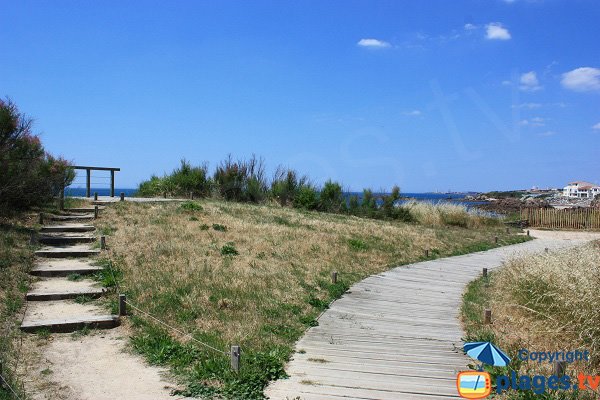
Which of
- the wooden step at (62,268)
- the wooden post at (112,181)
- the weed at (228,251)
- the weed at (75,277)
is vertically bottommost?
the weed at (75,277)

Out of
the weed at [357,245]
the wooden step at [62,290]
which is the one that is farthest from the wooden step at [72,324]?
the weed at [357,245]

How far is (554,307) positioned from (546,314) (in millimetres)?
Result: 203

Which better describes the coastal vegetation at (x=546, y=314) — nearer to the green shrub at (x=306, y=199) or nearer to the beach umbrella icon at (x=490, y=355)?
the beach umbrella icon at (x=490, y=355)

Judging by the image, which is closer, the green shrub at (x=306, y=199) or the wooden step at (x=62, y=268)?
the wooden step at (x=62, y=268)

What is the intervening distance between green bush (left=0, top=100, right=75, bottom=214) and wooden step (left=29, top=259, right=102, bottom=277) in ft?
9.74

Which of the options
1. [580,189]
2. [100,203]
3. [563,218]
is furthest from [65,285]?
[580,189]

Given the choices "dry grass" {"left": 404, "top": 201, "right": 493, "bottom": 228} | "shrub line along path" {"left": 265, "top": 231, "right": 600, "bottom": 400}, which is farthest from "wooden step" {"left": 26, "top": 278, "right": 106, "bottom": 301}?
"dry grass" {"left": 404, "top": 201, "right": 493, "bottom": 228}

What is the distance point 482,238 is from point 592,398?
15.0m

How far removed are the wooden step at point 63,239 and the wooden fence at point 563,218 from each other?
24911 millimetres

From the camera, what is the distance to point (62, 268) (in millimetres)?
8633

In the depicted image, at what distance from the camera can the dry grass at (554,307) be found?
5.44 metres

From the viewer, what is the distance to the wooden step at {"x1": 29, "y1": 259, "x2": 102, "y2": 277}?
27.5ft

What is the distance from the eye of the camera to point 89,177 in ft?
53.9

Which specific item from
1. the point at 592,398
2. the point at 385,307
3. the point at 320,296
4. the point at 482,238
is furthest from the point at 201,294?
the point at 482,238
